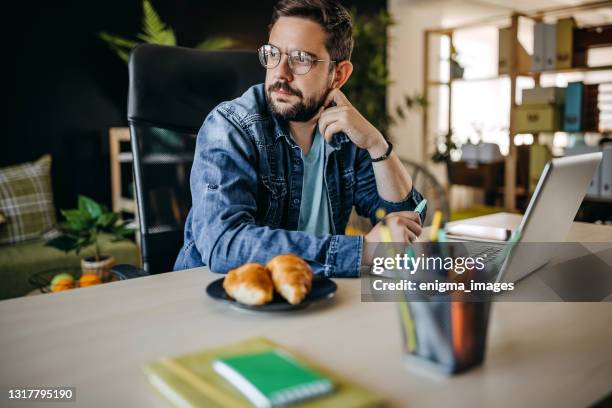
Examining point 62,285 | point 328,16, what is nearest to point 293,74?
point 328,16

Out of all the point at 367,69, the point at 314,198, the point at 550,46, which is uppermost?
the point at 550,46

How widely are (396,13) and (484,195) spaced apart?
2.23 meters

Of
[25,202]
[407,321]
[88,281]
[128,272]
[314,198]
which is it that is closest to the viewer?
[407,321]

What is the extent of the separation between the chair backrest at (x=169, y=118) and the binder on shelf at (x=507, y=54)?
311cm

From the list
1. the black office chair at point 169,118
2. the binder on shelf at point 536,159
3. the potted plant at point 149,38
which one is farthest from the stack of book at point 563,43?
the black office chair at point 169,118

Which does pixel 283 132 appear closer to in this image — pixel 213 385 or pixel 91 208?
pixel 213 385

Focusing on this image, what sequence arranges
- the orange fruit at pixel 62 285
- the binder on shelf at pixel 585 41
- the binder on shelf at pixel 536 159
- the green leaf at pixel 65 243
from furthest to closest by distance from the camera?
1. the binder on shelf at pixel 536 159
2. the binder on shelf at pixel 585 41
3. the green leaf at pixel 65 243
4. the orange fruit at pixel 62 285

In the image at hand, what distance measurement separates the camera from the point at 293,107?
4.35 feet

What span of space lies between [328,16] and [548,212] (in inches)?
30.3

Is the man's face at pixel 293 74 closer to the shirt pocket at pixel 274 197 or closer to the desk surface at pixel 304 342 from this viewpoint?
the shirt pocket at pixel 274 197

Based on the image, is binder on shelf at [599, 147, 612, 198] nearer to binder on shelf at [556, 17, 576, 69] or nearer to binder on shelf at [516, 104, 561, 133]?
binder on shelf at [516, 104, 561, 133]

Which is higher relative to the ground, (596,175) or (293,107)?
(293,107)

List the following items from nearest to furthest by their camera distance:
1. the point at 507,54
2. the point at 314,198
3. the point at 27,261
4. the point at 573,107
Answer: the point at 314,198, the point at 27,261, the point at 573,107, the point at 507,54

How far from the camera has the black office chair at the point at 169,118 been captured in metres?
1.38
